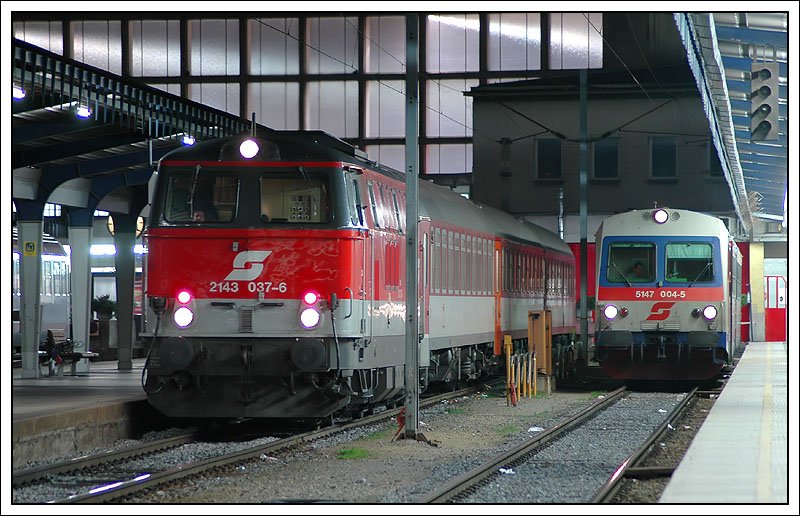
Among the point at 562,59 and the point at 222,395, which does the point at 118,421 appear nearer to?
the point at 222,395

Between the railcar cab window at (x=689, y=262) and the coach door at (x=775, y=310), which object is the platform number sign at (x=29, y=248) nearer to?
the railcar cab window at (x=689, y=262)

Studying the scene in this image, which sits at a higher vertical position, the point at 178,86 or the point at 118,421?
the point at 178,86

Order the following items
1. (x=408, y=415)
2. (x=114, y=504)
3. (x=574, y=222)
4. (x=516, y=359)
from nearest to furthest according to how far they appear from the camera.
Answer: (x=114, y=504)
(x=408, y=415)
(x=516, y=359)
(x=574, y=222)

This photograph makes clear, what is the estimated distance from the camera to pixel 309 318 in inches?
590

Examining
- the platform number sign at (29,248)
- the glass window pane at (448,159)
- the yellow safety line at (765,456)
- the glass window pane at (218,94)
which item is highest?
the glass window pane at (218,94)

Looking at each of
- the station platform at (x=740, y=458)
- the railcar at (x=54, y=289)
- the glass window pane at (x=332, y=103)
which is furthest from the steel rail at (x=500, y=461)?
the glass window pane at (x=332, y=103)

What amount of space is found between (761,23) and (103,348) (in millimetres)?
21506

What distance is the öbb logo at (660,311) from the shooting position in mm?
24453

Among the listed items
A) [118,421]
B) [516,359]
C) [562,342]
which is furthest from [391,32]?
[118,421]

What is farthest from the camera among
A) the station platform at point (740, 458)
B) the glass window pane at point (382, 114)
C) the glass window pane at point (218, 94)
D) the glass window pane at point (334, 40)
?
the glass window pane at point (218, 94)

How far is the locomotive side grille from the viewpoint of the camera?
591 inches

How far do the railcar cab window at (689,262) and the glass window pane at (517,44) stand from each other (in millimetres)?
35715

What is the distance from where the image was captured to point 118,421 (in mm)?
16047

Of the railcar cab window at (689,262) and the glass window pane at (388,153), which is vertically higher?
the glass window pane at (388,153)
